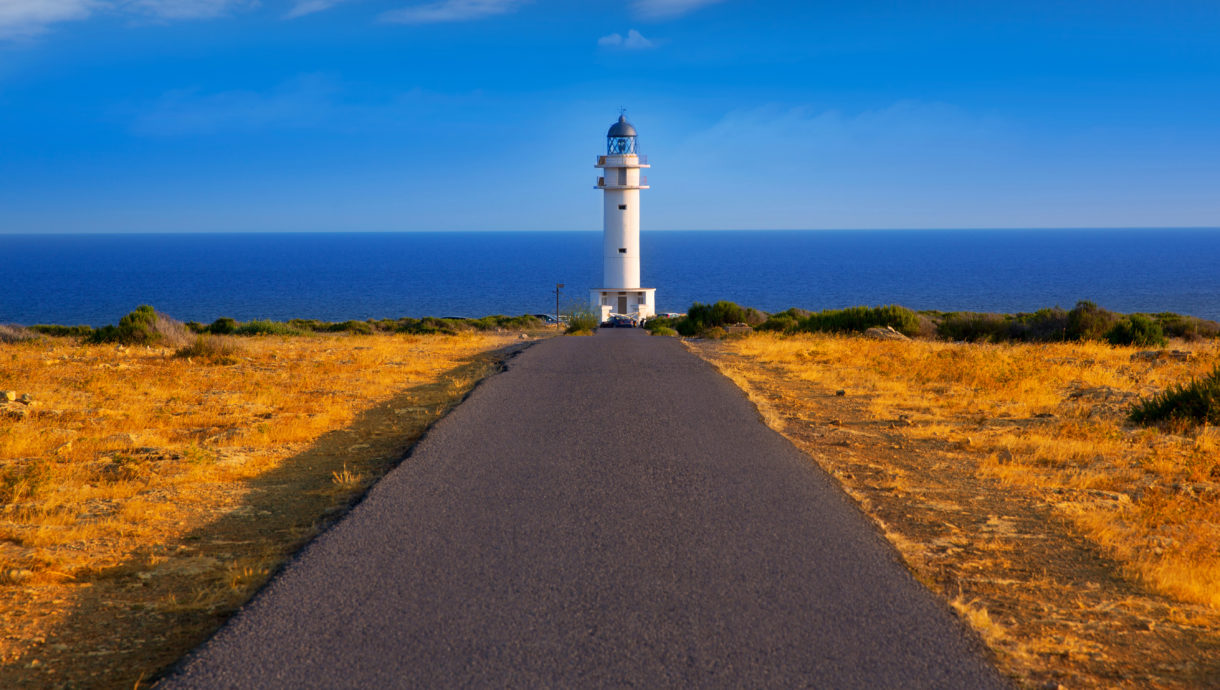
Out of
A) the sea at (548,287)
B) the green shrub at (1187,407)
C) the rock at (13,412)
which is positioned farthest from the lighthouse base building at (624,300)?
the rock at (13,412)

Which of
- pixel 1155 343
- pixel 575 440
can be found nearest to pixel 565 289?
pixel 1155 343

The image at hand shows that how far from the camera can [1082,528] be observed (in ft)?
23.4

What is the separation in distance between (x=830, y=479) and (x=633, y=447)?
2.33 m

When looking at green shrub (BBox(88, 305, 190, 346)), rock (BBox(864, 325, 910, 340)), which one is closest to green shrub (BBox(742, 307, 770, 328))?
rock (BBox(864, 325, 910, 340))

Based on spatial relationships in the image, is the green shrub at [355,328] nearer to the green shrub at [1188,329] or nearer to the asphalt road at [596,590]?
the asphalt road at [596,590]

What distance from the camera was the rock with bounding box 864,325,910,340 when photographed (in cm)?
2614

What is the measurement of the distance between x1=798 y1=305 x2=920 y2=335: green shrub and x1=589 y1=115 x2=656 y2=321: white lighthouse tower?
24.0 meters

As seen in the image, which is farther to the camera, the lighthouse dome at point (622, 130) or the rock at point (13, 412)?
the lighthouse dome at point (622, 130)

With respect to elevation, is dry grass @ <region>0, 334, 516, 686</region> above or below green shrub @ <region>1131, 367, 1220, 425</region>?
below

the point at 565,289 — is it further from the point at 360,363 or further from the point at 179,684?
the point at 179,684

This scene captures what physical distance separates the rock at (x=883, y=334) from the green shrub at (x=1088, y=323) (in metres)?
5.04

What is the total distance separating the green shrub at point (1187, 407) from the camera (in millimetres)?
11250

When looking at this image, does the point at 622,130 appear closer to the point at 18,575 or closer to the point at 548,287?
the point at 18,575

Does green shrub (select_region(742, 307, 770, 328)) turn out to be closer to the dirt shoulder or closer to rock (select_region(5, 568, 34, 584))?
the dirt shoulder
